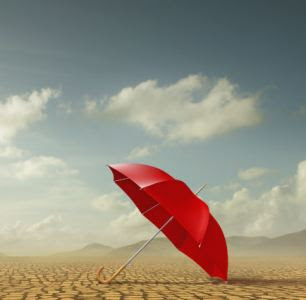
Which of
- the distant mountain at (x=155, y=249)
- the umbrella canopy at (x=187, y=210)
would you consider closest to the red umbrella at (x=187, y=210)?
the umbrella canopy at (x=187, y=210)

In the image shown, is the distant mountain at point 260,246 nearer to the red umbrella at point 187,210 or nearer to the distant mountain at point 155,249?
the distant mountain at point 155,249

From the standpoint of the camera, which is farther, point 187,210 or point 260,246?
point 260,246

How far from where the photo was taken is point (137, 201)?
9039 mm

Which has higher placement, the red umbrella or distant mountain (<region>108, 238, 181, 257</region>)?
distant mountain (<region>108, 238, 181, 257</region>)

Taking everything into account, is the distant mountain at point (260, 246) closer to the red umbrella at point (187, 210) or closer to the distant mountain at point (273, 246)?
the distant mountain at point (273, 246)

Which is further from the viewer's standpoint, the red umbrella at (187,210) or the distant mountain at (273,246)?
the distant mountain at (273,246)

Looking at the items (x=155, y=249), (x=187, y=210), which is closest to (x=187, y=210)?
(x=187, y=210)

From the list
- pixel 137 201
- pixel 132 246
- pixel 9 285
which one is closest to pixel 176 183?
pixel 137 201

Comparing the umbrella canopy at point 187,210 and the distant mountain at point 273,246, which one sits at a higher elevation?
the distant mountain at point 273,246

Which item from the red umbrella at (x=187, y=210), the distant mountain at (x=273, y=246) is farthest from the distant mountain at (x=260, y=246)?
the red umbrella at (x=187, y=210)

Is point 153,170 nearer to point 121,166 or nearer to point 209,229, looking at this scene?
point 121,166

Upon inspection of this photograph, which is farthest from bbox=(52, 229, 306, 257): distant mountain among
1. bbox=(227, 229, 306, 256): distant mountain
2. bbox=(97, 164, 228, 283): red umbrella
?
bbox=(97, 164, 228, 283): red umbrella

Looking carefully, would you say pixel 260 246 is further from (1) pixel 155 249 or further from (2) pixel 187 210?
(2) pixel 187 210

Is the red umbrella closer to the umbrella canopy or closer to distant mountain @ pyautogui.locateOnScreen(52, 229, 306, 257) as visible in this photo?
the umbrella canopy
